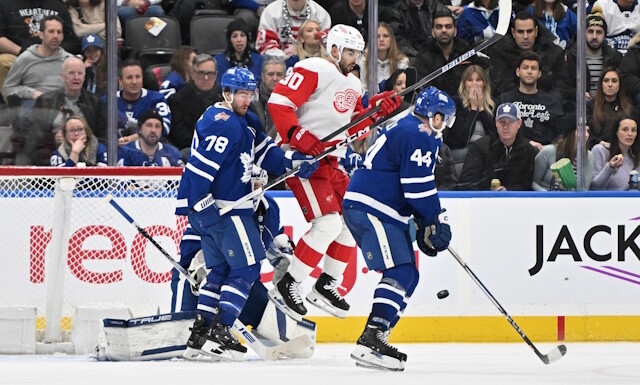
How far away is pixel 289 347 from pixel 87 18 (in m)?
2.15

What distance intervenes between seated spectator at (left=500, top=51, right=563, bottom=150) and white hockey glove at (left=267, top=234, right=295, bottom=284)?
1.69 meters

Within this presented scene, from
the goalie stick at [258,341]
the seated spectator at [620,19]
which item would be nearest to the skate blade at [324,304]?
the goalie stick at [258,341]

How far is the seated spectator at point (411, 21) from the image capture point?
7867mm

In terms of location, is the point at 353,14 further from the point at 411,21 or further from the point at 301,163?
the point at 301,163

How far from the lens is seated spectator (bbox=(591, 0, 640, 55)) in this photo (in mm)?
8109

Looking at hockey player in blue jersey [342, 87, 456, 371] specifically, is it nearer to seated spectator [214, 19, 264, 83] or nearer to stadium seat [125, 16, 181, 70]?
seated spectator [214, 19, 264, 83]

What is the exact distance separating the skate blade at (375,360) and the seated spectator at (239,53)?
7.23ft

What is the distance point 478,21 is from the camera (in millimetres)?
8000

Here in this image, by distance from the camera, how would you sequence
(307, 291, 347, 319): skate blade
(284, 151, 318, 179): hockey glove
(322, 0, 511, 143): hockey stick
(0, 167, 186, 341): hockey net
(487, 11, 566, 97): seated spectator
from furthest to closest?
(487, 11, 566, 97): seated spectator < (0, 167, 186, 341): hockey net < (307, 291, 347, 319): skate blade < (322, 0, 511, 143): hockey stick < (284, 151, 318, 179): hockey glove

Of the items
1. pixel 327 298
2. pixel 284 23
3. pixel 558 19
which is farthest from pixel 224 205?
pixel 558 19

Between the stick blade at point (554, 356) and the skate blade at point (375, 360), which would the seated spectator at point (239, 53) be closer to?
the skate blade at point (375, 360)

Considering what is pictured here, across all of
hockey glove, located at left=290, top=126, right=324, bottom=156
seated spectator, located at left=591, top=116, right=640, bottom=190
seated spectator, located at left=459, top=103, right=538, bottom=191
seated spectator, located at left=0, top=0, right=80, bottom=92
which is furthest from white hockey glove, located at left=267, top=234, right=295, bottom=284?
seated spectator, located at left=591, top=116, right=640, bottom=190

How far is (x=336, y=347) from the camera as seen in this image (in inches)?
297

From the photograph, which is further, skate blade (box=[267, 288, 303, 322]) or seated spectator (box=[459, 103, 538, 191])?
seated spectator (box=[459, 103, 538, 191])
